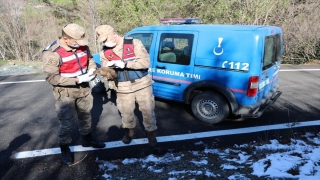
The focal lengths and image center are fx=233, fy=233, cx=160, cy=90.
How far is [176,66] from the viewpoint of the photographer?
180 inches

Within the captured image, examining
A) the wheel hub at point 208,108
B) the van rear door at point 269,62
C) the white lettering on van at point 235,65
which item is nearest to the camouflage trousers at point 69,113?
the wheel hub at point 208,108

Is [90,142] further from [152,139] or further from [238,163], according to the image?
[238,163]

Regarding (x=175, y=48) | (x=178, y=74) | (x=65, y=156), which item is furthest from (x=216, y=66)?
(x=65, y=156)

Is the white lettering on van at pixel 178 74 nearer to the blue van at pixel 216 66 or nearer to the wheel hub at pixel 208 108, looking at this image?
the blue van at pixel 216 66

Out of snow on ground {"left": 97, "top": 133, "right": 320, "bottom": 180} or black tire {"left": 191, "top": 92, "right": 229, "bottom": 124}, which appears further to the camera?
black tire {"left": 191, "top": 92, "right": 229, "bottom": 124}

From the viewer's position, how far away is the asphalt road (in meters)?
3.15

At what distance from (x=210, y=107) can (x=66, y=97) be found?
2.62 metres

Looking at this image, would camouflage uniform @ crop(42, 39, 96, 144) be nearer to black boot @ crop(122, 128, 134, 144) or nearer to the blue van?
black boot @ crop(122, 128, 134, 144)

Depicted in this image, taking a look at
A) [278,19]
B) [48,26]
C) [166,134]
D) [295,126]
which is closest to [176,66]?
[166,134]

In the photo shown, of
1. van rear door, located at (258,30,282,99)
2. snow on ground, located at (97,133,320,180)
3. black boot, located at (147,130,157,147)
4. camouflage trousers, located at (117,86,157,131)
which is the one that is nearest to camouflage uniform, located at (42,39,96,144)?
camouflage trousers, located at (117,86,157,131)

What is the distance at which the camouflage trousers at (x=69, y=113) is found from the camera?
3.00 meters

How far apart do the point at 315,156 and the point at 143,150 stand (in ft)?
7.60

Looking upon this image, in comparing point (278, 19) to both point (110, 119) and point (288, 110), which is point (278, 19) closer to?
point (288, 110)

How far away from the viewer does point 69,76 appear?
2.97 metres
